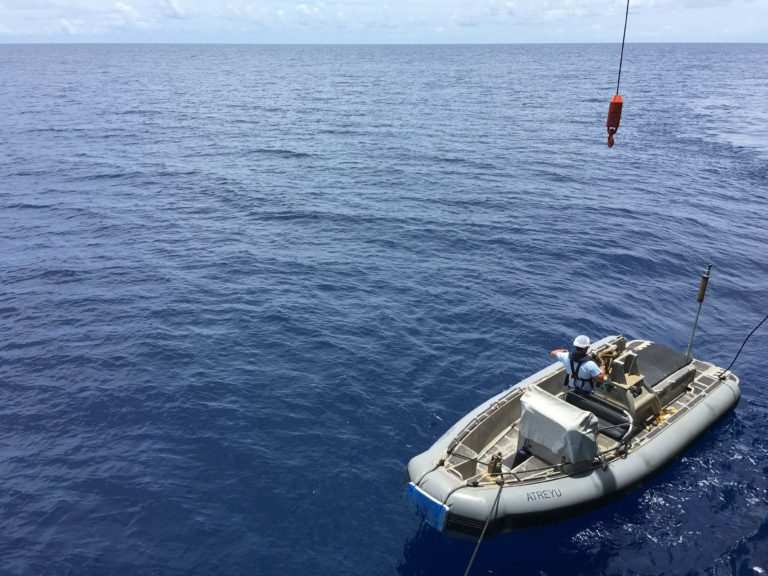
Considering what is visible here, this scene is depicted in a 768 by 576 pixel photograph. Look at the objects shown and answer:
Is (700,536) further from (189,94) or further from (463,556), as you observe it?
(189,94)

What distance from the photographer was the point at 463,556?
572 inches

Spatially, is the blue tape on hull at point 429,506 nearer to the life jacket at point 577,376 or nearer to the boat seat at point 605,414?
the boat seat at point 605,414

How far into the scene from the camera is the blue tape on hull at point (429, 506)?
13547 millimetres

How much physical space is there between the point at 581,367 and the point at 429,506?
645 cm

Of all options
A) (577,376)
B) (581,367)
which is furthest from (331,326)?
(581,367)

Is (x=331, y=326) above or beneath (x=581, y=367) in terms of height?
beneath

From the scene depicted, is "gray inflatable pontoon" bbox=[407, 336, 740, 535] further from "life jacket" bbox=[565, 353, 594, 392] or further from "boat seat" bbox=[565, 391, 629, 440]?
"life jacket" bbox=[565, 353, 594, 392]

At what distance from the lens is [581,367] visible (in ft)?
54.4

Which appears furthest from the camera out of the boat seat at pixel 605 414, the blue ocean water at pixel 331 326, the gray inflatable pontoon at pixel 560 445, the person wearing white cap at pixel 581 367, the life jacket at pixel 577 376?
the life jacket at pixel 577 376

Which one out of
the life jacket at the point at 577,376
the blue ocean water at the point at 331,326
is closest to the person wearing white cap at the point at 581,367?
the life jacket at the point at 577,376

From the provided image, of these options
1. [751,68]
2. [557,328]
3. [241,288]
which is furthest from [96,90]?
[751,68]

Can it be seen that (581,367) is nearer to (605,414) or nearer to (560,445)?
(605,414)

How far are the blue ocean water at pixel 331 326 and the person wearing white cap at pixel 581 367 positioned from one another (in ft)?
12.0

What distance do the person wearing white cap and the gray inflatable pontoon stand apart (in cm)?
41
